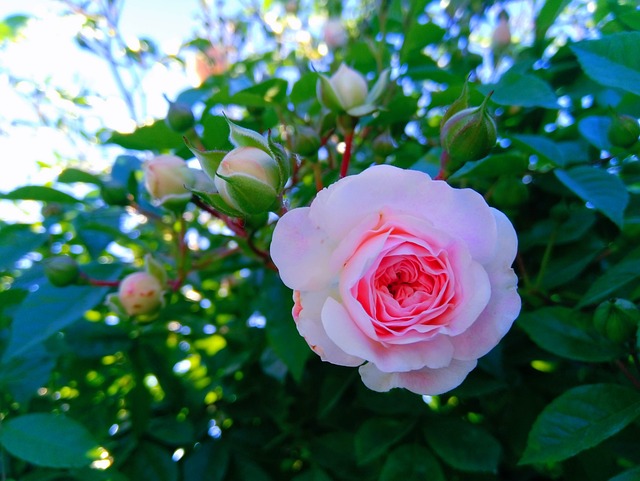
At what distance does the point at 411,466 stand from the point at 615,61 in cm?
57

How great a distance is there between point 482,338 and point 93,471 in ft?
1.91

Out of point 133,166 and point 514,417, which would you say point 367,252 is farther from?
point 133,166

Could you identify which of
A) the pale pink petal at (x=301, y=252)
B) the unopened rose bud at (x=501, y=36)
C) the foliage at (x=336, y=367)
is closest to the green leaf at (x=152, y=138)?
the foliage at (x=336, y=367)

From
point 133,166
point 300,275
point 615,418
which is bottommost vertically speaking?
point 615,418

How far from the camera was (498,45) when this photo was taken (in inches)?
46.6

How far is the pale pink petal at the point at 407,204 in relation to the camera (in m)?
0.43

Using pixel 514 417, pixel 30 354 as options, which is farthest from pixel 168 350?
pixel 514 417

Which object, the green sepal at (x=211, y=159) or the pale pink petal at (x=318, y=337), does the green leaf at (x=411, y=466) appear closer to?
the pale pink petal at (x=318, y=337)

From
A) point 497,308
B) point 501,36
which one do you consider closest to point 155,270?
point 497,308

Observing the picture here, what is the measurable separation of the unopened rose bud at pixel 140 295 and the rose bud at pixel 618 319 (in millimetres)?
557

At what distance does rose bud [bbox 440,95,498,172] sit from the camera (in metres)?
0.53

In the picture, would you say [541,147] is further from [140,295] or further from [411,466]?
[140,295]

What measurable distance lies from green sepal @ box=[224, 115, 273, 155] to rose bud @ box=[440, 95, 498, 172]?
0.19 m

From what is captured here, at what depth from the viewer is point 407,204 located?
1.47ft
